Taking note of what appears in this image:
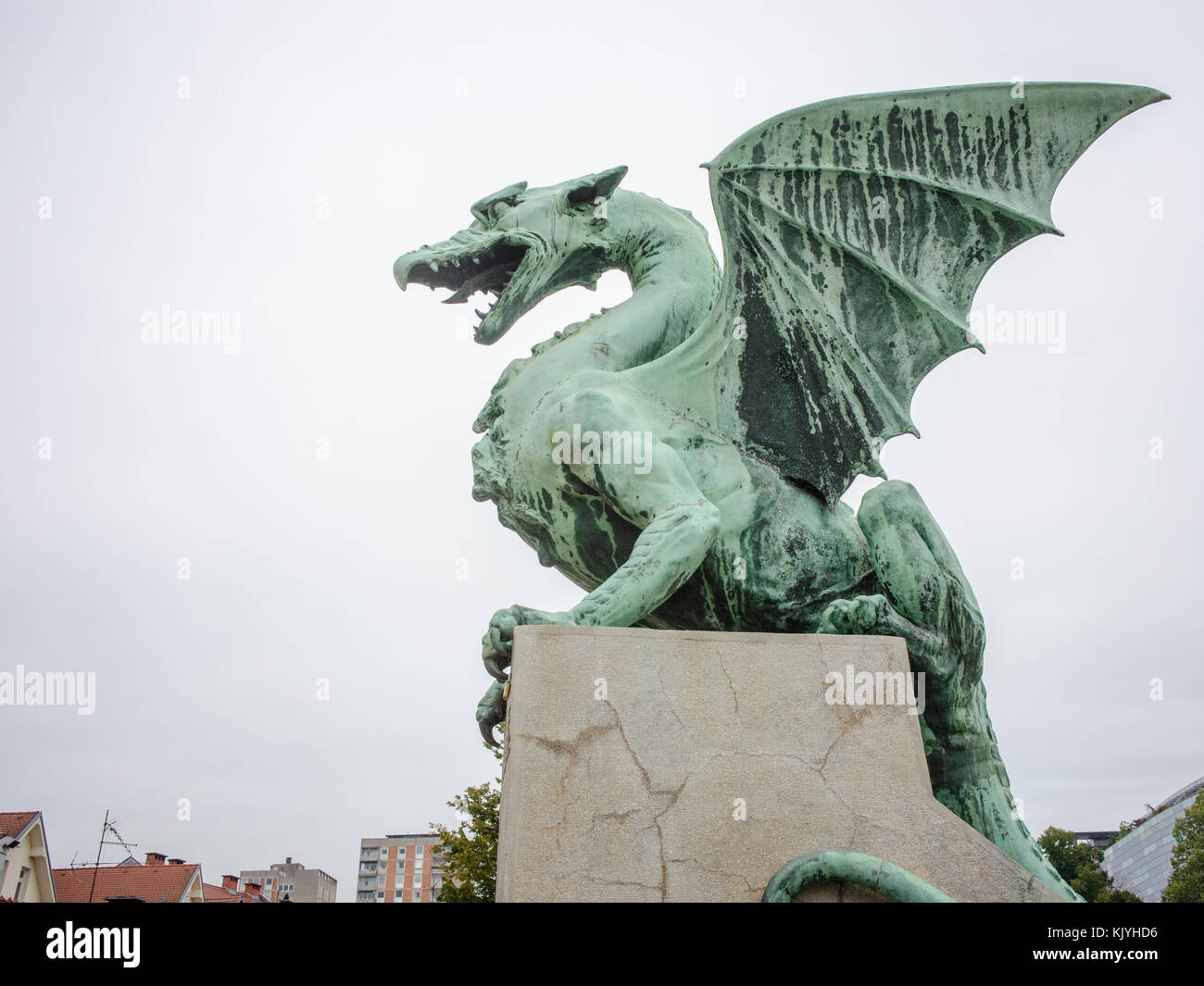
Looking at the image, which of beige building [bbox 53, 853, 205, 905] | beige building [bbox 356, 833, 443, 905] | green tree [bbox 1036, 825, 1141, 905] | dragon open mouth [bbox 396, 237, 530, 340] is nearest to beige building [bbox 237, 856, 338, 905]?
beige building [bbox 356, 833, 443, 905]

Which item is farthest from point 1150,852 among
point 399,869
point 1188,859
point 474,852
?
point 399,869

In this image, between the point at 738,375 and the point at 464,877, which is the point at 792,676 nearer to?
the point at 738,375

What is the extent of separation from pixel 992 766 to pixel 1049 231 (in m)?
2.40

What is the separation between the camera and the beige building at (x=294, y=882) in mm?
57750

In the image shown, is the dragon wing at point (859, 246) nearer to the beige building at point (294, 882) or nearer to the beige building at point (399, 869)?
the beige building at point (294, 882)

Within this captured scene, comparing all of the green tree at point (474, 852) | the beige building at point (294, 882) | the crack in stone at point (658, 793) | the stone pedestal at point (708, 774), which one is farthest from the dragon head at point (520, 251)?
the beige building at point (294, 882)

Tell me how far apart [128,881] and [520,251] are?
3061cm

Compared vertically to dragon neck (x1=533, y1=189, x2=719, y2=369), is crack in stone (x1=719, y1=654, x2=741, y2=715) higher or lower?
lower

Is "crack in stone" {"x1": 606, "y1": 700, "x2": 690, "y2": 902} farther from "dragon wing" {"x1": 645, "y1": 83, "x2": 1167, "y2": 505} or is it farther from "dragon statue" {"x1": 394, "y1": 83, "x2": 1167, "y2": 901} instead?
"dragon wing" {"x1": 645, "y1": 83, "x2": 1167, "y2": 505}

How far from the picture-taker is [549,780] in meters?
3.18

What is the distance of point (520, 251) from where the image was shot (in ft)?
17.0

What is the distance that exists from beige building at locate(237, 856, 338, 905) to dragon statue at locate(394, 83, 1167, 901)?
183 feet

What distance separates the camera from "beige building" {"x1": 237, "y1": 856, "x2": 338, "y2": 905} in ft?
189
